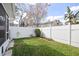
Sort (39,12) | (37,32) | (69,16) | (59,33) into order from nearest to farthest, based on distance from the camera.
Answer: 1. (69,16)
2. (39,12)
3. (37,32)
4. (59,33)

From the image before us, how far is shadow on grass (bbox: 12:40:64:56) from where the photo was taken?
16.7ft

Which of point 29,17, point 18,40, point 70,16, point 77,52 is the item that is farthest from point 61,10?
point 18,40

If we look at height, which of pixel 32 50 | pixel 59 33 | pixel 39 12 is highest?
pixel 39 12

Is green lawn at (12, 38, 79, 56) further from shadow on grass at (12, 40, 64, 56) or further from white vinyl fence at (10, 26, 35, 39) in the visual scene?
white vinyl fence at (10, 26, 35, 39)

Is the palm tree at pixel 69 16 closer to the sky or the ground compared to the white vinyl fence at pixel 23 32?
closer to the sky

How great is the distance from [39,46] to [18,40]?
2.74ft

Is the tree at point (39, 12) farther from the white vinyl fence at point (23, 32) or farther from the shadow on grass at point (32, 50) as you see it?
the shadow on grass at point (32, 50)

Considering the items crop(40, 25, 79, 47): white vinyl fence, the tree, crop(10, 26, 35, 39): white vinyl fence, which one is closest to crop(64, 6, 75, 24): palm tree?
crop(40, 25, 79, 47): white vinyl fence

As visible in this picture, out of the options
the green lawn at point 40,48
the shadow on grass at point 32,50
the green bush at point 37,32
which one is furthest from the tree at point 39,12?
the shadow on grass at point 32,50

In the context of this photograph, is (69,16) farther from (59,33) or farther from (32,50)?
(32,50)

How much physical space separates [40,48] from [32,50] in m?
0.29

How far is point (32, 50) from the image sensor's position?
537cm

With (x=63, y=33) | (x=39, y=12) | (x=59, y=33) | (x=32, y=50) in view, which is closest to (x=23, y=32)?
(x=32, y=50)

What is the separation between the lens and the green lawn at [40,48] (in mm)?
5095
